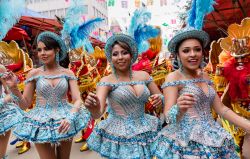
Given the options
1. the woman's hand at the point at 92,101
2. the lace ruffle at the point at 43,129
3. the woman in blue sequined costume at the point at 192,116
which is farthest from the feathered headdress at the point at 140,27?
the woman's hand at the point at 92,101

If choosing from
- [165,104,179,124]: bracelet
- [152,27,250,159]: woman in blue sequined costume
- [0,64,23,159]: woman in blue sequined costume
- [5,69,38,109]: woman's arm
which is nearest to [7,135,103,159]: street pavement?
[0,64,23,159]: woman in blue sequined costume

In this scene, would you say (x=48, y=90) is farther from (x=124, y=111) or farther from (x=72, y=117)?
(x=124, y=111)

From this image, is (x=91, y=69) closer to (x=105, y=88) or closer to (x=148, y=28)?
(x=148, y=28)

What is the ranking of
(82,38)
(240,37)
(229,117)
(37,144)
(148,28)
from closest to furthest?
1. (229,117)
2. (37,144)
3. (240,37)
4. (148,28)
5. (82,38)

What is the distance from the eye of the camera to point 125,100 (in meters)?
2.66

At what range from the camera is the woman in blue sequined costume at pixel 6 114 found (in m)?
3.18

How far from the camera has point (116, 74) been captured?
2.80 metres

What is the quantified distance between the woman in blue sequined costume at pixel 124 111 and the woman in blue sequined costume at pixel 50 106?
376 mm

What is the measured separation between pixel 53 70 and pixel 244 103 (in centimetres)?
213

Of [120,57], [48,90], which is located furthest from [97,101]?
[48,90]

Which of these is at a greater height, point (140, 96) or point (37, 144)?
point (140, 96)

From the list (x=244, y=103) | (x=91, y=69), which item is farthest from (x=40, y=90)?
(x=91, y=69)

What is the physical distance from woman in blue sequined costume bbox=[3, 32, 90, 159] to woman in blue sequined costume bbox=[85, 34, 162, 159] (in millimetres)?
376

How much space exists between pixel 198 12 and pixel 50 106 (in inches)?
69.0
